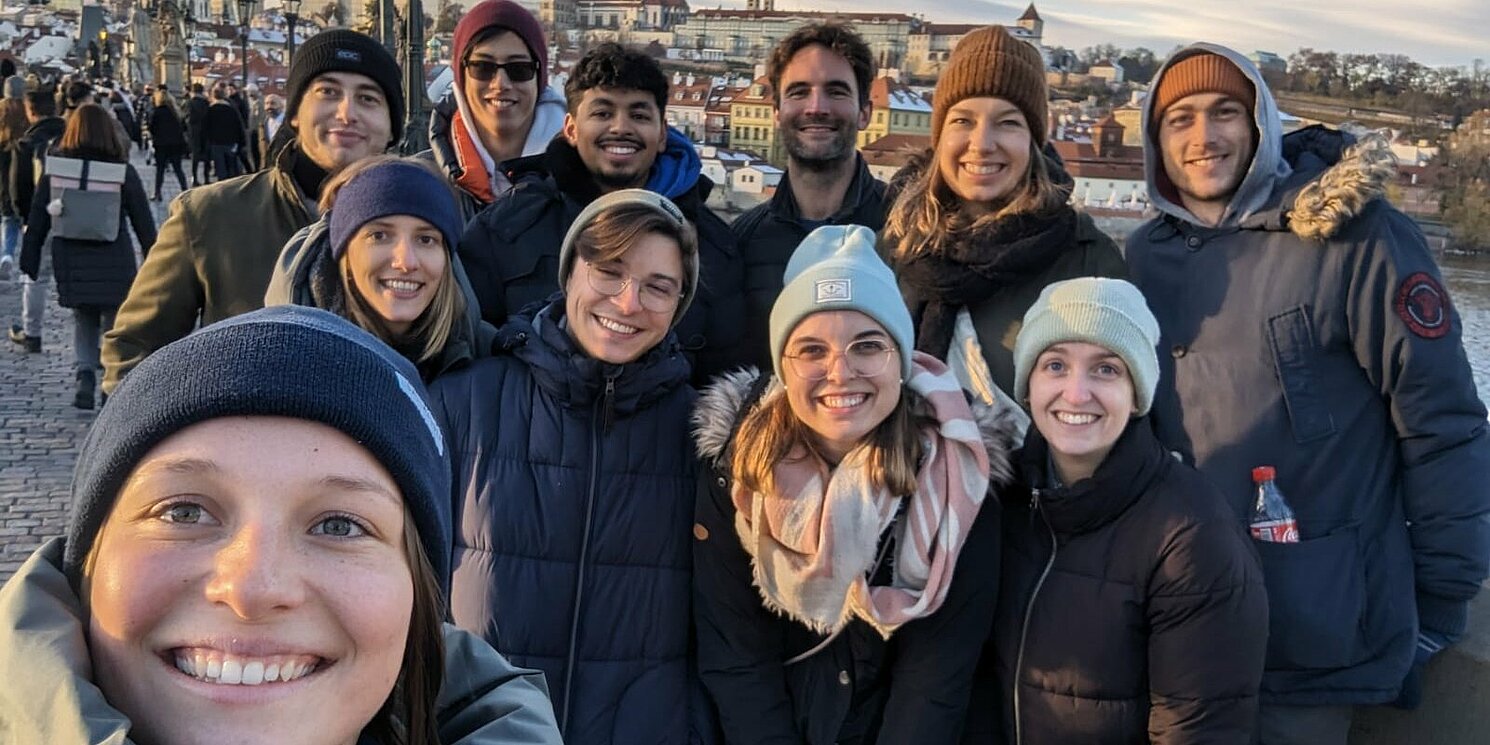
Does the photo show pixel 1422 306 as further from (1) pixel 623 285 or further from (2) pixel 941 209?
(1) pixel 623 285

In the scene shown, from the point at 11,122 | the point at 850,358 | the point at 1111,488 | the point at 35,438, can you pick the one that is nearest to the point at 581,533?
the point at 850,358

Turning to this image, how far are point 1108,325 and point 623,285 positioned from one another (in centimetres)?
97

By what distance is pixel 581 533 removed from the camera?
221 centimetres

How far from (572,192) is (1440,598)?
2.34 metres

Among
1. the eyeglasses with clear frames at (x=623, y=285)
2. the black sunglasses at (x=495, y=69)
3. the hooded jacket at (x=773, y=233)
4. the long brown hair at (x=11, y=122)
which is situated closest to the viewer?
the eyeglasses with clear frames at (x=623, y=285)

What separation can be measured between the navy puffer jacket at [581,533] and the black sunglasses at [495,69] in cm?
175

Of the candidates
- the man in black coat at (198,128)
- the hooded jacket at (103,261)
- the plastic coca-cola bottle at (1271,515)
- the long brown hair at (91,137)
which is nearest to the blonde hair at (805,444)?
the plastic coca-cola bottle at (1271,515)

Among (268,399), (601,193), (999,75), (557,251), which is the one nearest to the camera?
(268,399)

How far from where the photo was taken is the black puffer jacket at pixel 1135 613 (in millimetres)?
1982

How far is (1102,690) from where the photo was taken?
2066 millimetres

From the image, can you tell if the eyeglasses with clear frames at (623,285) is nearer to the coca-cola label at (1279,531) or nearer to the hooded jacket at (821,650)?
the hooded jacket at (821,650)

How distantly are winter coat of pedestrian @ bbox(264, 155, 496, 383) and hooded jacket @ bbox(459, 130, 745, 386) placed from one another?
500 mm

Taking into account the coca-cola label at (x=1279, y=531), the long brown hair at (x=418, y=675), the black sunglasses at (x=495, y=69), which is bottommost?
the coca-cola label at (x=1279, y=531)

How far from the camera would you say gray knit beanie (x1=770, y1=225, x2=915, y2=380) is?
7.24 ft
